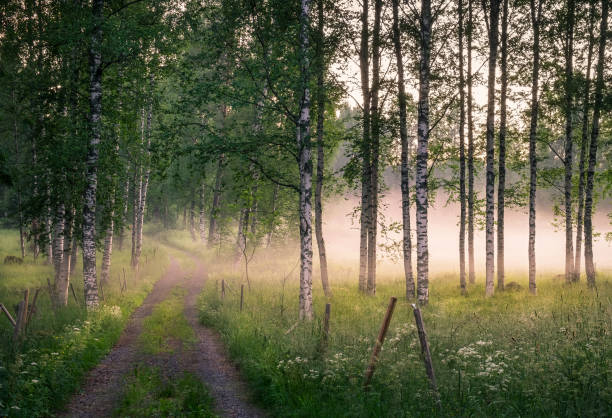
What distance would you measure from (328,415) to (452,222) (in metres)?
76.0

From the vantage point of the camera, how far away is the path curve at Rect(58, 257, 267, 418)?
7430 mm

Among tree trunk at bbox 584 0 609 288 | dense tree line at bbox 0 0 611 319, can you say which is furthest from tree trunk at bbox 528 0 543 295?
tree trunk at bbox 584 0 609 288

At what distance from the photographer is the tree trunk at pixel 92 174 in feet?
44.9

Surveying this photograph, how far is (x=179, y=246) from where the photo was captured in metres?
49.4

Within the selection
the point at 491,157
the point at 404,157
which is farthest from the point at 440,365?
the point at 491,157

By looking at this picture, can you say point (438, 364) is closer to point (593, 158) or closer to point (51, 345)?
point (51, 345)

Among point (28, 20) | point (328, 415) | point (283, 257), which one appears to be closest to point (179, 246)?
point (283, 257)

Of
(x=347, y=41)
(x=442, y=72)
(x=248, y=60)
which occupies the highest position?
(x=347, y=41)

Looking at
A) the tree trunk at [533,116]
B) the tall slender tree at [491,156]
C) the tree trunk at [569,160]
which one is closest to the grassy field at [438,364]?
Answer: the tall slender tree at [491,156]

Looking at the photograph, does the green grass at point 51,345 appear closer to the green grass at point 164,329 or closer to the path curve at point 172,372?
the path curve at point 172,372

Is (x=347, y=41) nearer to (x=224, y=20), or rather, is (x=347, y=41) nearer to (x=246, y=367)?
(x=224, y=20)

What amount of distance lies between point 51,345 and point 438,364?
883cm

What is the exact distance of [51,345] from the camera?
9195 mm

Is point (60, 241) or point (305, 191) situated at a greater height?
point (305, 191)
